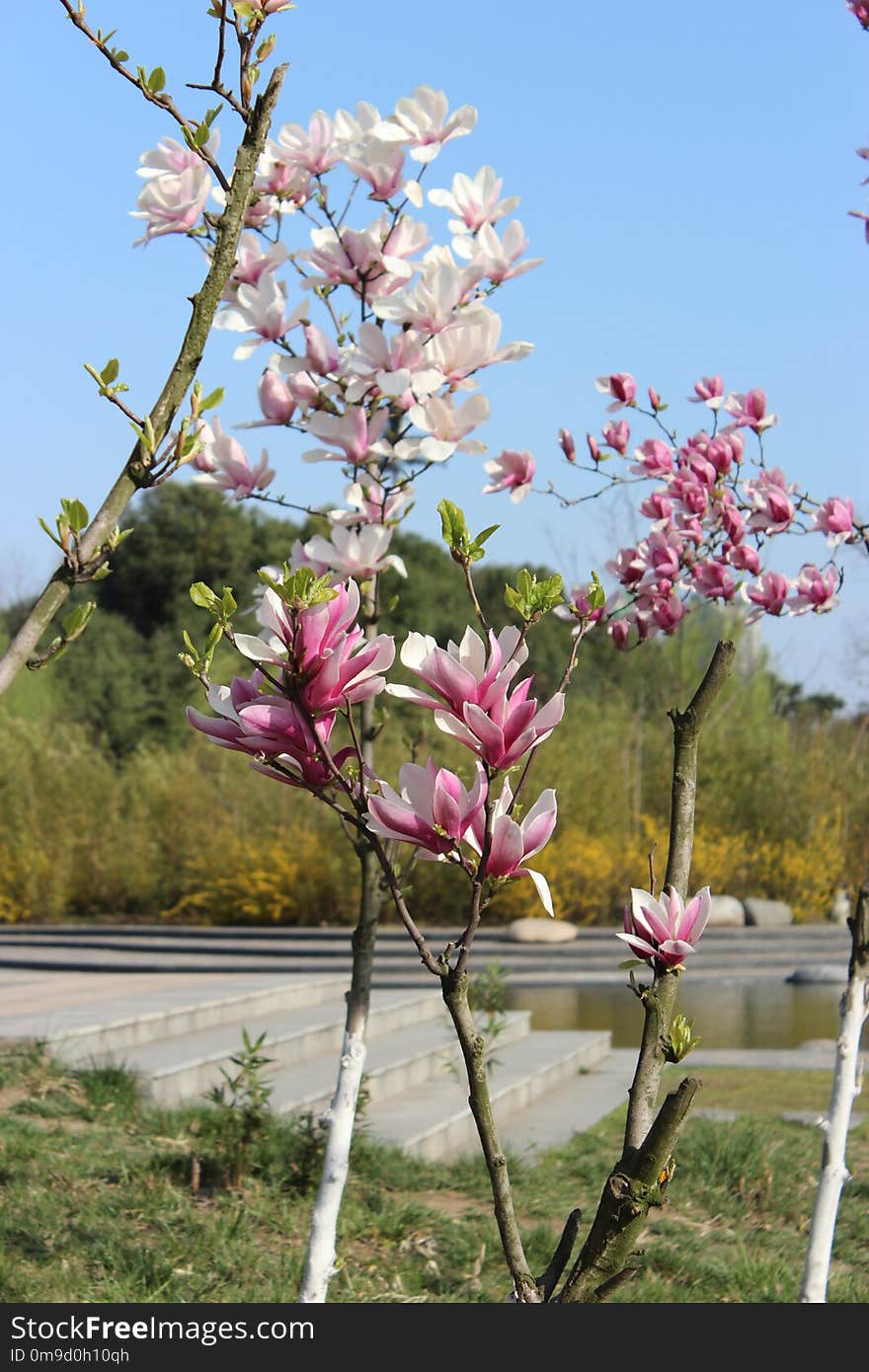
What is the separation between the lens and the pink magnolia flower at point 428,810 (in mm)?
1236

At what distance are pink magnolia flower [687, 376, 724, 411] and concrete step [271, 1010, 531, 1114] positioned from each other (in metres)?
2.52

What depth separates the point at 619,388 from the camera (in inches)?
153

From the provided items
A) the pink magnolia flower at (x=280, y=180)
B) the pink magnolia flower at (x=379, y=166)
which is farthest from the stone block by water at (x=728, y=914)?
the pink magnolia flower at (x=379, y=166)

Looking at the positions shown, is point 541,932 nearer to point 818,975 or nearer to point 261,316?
point 818,975

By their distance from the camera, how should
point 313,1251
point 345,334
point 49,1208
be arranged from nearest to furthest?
point 313,1251
point 345,334
point 49,1208

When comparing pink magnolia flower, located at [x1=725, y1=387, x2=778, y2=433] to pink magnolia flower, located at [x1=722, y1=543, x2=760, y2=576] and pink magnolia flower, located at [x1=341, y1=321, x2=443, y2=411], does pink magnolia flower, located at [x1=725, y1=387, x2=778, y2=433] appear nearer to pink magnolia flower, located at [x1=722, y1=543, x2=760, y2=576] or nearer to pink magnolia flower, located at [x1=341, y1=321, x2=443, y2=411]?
pink magnolia flower, located at [x1=722, y1=543, x2=760, y2=576]

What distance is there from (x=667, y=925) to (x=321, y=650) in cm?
45

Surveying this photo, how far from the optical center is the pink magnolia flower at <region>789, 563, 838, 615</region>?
350 centimetres

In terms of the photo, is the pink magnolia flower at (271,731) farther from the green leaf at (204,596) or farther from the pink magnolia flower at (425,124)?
the pink magnolia flower at (425,124)

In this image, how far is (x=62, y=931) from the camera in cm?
1253

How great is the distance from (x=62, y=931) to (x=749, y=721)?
315 inches

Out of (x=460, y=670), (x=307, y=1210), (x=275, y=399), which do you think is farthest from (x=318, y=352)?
(x=307, y=1210)
